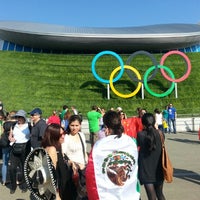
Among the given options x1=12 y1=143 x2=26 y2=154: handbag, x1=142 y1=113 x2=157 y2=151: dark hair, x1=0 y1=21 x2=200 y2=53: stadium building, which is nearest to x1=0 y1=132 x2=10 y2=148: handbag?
x1=12 y1=143 x2=26 y2=154: handbag

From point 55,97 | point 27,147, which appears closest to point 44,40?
point 55,97

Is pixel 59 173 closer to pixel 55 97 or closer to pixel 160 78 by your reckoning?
pixel 55 97

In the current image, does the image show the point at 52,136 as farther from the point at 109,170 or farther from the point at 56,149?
the point at 109,170

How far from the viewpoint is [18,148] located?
695cm

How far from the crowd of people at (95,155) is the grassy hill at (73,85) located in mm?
15988

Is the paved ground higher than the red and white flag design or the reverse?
the reverse

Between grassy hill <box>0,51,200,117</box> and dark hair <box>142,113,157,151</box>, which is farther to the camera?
grassy hill <box>0,51,200,117</box>

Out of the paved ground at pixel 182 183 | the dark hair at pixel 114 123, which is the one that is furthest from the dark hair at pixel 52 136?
the paved ground at pixel 182 183

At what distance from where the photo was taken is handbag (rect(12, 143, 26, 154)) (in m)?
6.94

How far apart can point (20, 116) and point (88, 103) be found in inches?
734

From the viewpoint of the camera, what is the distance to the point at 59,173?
388 centimetres

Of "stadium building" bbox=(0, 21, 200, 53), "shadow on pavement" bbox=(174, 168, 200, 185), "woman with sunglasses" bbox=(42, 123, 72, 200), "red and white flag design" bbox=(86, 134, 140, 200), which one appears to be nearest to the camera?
"red and white flag design" bbox=(86, 134, 140, 200)

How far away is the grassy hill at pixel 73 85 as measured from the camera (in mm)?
25266

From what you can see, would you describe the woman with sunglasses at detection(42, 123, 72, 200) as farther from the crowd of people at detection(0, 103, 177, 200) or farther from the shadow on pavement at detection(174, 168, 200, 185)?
the shadow on pavement at detection(174, 168, 200, 185)
